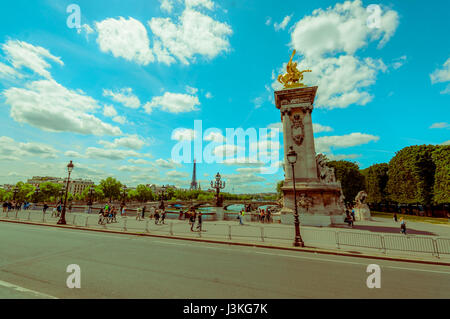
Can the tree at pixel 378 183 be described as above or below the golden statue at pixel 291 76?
below

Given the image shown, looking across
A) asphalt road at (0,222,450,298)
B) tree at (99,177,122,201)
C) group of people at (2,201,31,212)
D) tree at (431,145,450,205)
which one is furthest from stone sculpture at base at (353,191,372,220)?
tree at (99,177,122,201)

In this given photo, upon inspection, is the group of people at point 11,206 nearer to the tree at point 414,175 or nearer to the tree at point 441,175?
the tree at point 441,175

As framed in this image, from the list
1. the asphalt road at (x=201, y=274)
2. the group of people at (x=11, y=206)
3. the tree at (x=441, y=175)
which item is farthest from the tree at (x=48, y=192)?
the tree at (x=441, y=175)

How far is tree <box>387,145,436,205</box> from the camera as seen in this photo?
1500 inches

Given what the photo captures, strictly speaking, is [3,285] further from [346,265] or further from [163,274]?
[346,265]

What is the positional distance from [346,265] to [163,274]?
7827mm

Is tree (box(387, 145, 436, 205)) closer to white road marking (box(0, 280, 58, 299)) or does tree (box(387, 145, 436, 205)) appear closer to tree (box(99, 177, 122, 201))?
white road marking (box(0, 280, 58, 299))

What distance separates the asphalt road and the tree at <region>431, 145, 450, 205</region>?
36009mm

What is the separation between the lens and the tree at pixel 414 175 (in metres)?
38.1

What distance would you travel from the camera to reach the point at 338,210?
22.2 meters

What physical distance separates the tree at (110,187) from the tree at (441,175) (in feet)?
329

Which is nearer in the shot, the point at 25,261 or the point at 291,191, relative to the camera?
the point at 25,261
